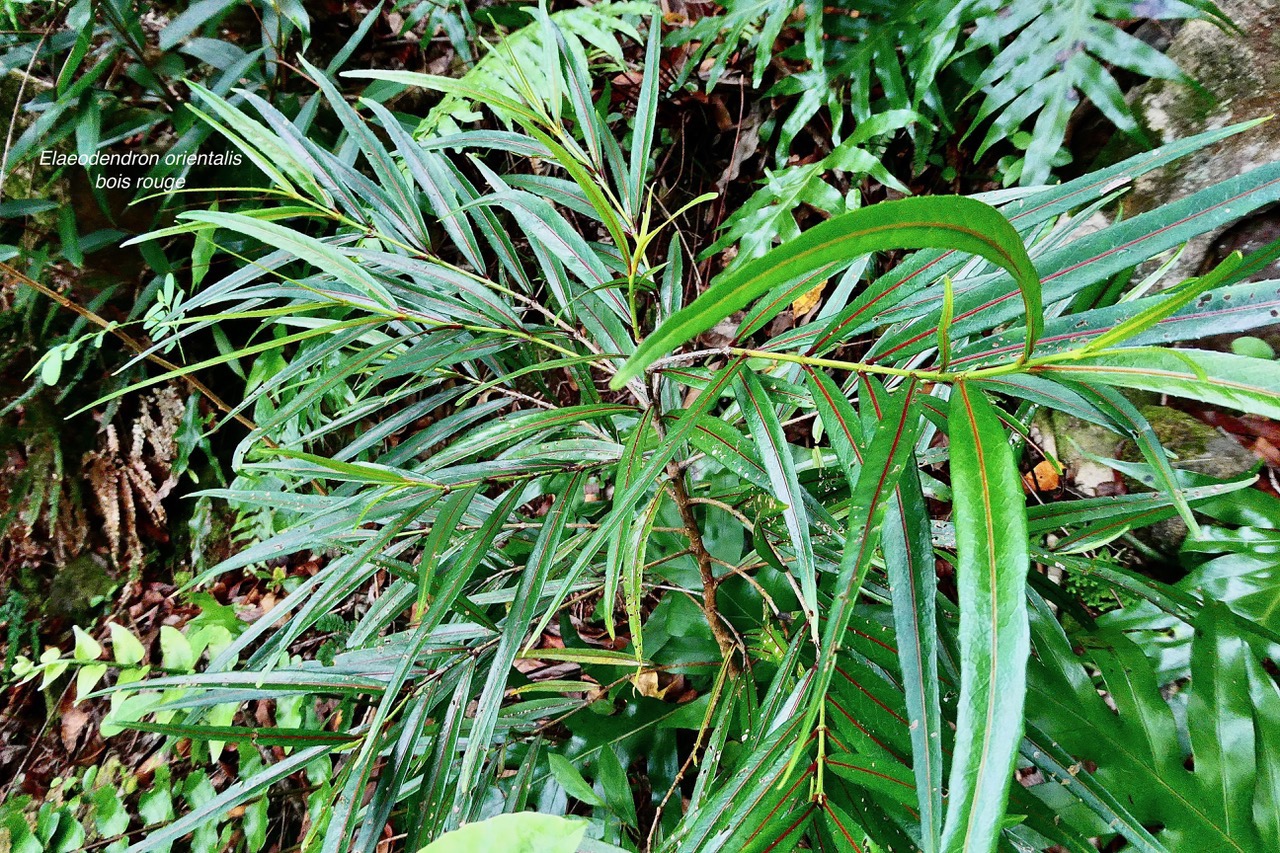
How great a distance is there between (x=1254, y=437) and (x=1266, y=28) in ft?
2.05

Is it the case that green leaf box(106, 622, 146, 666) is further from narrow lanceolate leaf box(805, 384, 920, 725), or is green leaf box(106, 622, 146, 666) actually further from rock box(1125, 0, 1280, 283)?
rock box(1125, 0, 1280, 283)

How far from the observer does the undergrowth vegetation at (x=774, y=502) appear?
0.24 meters

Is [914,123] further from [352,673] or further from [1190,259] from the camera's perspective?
[352,673]

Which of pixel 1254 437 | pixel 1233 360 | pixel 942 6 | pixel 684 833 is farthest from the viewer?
pixel 942 6

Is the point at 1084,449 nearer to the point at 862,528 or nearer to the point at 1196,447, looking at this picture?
the point at 1196,447

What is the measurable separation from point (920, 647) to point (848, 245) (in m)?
0.20

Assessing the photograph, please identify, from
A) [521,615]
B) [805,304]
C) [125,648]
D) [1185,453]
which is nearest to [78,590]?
[125,648]

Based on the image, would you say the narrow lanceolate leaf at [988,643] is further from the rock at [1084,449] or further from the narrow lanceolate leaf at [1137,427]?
the rock at [1084,449]

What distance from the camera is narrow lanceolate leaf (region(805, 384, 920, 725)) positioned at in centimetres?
24

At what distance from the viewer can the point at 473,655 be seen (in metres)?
0.62

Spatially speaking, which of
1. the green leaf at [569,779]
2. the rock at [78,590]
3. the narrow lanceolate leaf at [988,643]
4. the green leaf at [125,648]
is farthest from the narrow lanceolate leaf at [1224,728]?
the rock at [78,590]

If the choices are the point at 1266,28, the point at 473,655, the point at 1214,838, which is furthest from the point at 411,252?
the point at 1266,28

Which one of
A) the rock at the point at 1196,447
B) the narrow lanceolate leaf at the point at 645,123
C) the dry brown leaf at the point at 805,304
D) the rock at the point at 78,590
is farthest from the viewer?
the rock at the point at 78,590

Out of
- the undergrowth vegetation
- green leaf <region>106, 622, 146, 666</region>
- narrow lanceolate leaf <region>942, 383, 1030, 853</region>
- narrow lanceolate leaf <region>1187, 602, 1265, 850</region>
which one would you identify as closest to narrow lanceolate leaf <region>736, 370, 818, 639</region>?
the undergrowth vegetation
